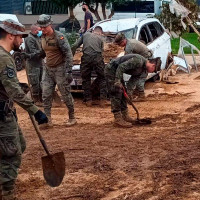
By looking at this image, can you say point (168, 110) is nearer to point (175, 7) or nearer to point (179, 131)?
point (179, 131)

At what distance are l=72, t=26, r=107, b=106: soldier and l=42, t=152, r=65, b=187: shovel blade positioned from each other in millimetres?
5675

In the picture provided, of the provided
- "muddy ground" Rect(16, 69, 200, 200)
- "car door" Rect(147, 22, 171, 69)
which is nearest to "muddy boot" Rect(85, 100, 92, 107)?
"muddy ground" Rect(16, 69, 200, 200)

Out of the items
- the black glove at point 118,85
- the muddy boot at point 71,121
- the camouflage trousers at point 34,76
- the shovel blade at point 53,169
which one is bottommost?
the muddy boot at point 71,121

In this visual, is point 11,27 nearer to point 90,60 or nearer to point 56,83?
point 56,83

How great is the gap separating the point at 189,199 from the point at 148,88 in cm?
831

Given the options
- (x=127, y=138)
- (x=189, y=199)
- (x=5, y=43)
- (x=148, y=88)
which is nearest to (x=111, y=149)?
(x=127, y=138)

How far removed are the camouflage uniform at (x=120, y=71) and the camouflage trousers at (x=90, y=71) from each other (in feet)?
6.65

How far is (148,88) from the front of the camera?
1418cm

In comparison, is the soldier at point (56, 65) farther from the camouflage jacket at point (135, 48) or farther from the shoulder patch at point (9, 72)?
the shoulder patch at point (9, 72)

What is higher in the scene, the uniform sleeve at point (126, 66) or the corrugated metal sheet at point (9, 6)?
the uniform sleeve at point (126, 66)

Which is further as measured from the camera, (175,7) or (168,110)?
(175,7)

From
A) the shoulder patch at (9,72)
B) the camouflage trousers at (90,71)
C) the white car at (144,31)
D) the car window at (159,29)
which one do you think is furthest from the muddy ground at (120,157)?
the car window at (159,29)

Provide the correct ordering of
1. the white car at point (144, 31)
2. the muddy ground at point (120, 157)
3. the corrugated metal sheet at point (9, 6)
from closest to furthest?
the muddy ground at point (120, 157) < the white car at point (144, 31) < the corrugated metal sheet at point (9, 6)

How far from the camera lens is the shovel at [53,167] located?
6.26 metres
